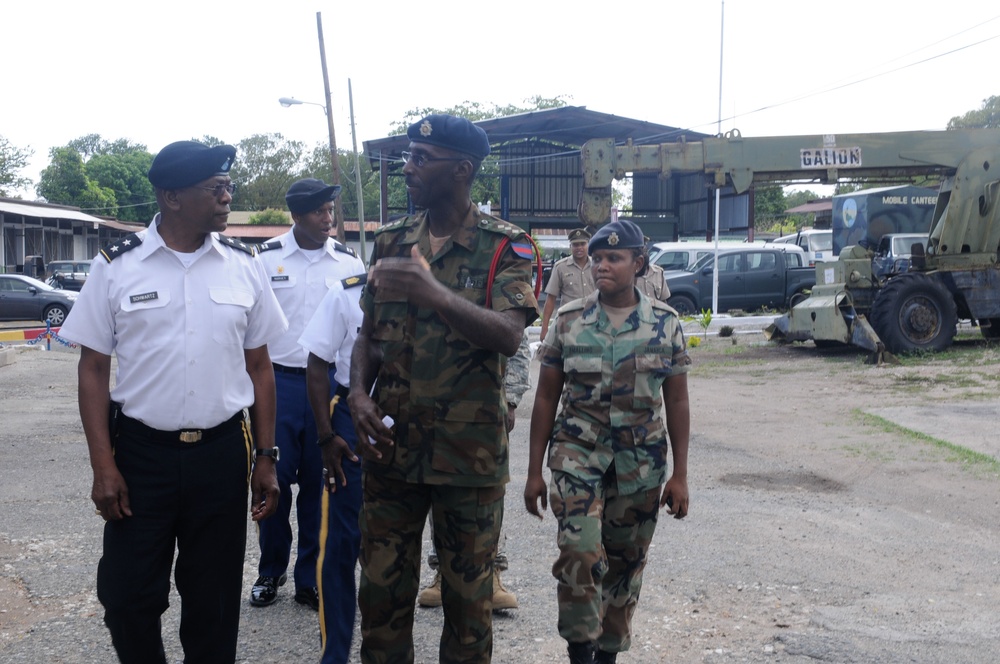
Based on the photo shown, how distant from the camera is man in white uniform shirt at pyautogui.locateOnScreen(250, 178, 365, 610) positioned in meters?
4.55

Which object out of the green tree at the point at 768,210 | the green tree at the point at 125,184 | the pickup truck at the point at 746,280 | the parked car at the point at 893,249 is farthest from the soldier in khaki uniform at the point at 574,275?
the green tree at the point at 125,184

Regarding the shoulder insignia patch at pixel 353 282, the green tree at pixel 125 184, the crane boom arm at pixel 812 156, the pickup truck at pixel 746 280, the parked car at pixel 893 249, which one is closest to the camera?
the shoulder insignia patch at pixel 353 282

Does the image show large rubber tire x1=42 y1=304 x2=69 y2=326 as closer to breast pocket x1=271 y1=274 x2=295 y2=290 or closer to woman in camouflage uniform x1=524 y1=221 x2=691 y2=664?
breast pocket x1=271 y1=274 x2=295 y2=290

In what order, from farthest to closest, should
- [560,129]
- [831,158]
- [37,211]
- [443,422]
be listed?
[37,211] < [560,129] < [831,158] < [443,422]

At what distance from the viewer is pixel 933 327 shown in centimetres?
1449

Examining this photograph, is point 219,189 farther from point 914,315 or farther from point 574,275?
point 914,315

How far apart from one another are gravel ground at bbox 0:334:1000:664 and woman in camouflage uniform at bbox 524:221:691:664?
0.53 metres

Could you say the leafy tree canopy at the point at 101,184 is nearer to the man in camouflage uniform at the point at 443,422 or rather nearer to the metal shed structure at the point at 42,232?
the metal shed structure at the point at 42,232

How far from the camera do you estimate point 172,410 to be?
3080 millimetres

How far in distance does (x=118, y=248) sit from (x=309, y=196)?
168 centimetres

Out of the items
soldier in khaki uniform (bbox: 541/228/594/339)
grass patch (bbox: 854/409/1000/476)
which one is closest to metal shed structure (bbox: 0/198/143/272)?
soldier in khaki uniform (bbox: 541/228/594/339)

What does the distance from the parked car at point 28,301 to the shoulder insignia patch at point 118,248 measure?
2521 centimetres

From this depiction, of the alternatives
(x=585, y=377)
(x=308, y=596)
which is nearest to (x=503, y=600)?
(x=308, y=596)

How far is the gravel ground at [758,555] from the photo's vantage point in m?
4.14
